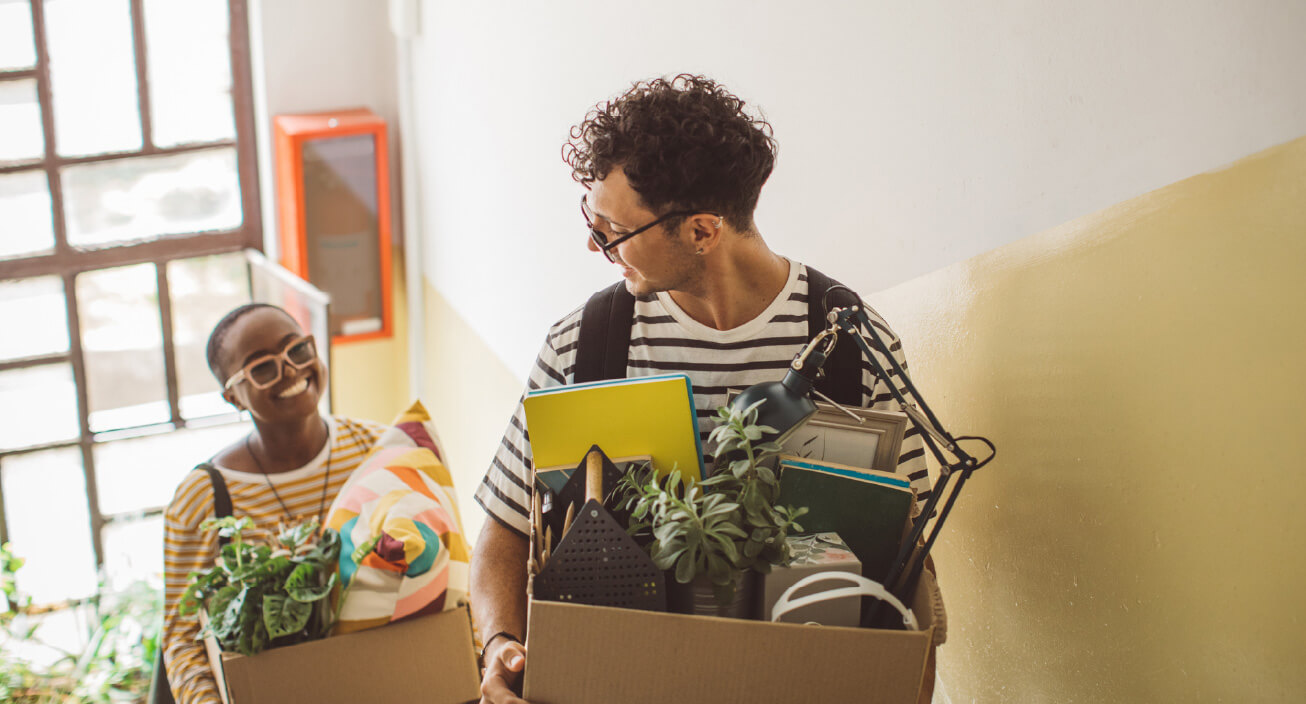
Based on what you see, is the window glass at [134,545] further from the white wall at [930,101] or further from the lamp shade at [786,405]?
the lamp shade at [786,405]

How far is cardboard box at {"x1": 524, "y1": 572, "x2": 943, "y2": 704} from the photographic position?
0.90m

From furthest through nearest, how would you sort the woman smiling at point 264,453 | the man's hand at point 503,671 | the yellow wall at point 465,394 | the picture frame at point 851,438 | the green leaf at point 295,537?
the yellow wall at point 465,394 < the woman smiling at point 264,453 < the green leaf at point 295,537 < the picture frame at point 851,438 < the man's hand at point 503,671

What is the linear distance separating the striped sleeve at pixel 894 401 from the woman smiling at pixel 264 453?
1305mm

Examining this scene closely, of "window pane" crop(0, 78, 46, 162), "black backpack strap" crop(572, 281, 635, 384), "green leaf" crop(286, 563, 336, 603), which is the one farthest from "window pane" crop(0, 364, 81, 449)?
"black backpack strap" crop(572, 281, 635, 384)

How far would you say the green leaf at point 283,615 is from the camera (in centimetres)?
154

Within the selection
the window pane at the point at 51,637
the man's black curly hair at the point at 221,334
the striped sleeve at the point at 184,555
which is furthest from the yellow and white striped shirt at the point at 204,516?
the window pane at the point at 51,637

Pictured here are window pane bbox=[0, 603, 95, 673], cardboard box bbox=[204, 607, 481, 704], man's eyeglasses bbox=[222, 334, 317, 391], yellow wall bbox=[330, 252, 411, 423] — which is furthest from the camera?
yellow wall bbox=[330, 252, 411, 423]

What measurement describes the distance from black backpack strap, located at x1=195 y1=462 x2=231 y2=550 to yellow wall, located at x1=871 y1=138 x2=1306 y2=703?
138 centimetres

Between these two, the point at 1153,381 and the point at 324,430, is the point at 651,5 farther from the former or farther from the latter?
the point at 1153,381

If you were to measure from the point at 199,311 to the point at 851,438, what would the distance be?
3735mm

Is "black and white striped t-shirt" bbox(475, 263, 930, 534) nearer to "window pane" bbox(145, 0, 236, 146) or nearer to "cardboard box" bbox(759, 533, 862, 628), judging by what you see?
"cardboard box" bbox(759, 533, 862, 628)

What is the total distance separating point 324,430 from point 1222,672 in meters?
1.74

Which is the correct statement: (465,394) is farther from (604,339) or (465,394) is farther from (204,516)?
(604,339)

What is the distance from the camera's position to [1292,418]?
3.06 ft
